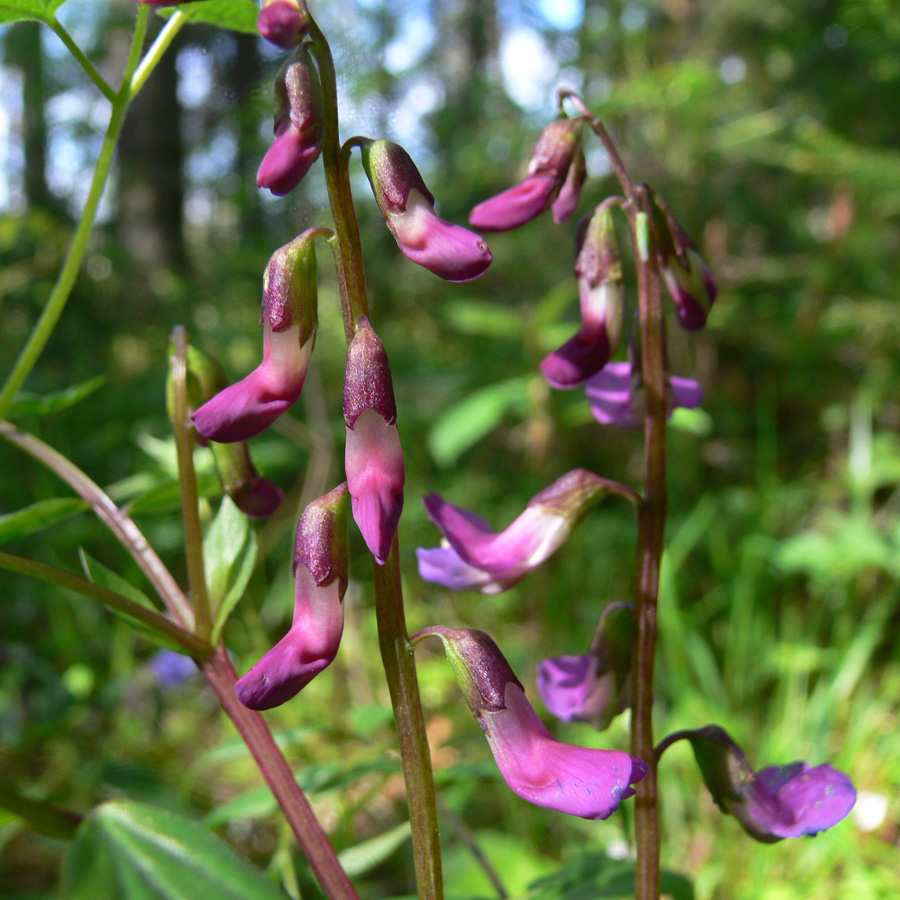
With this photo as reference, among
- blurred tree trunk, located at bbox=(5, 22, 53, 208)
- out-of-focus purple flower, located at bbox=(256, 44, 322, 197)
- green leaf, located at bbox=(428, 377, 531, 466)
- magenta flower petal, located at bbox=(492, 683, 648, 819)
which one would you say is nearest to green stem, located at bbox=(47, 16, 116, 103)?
out-of-focus purple flower, located at bbox=(256, 44, 322, 197)

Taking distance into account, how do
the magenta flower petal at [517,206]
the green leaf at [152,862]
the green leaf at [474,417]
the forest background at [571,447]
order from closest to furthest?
the green leaf at [152,862], the magenta flower petal at [517,206], the forest background at [571,447], the green leaf at [474,417]

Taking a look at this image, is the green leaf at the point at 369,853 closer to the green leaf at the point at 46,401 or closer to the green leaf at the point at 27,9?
the green leaf at the point at 46,401

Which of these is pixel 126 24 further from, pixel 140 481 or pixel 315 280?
pixel 315 280

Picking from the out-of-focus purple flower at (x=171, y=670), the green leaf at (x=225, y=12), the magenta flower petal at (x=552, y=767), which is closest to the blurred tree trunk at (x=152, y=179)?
the out-of-focus purple flower at (x=171, y=670)

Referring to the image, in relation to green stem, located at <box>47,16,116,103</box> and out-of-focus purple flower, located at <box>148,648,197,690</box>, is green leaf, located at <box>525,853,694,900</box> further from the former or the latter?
out-of-focus purple flower, located at <box>148,648,197,690</box>

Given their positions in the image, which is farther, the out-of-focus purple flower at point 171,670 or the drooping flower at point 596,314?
the out-of-focus purple flower at point 171,670

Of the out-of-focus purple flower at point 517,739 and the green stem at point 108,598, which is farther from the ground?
the green stem at point 108,598
